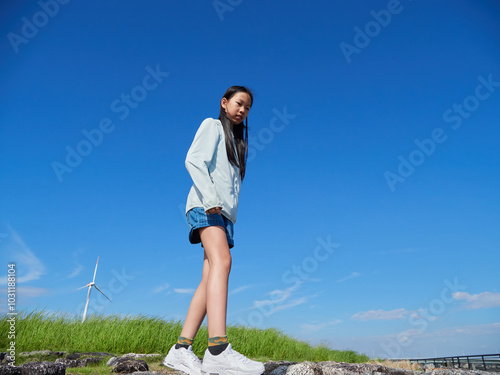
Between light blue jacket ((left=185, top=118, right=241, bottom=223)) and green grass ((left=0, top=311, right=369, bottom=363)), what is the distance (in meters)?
4.13

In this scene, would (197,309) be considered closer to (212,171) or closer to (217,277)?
(217,277)

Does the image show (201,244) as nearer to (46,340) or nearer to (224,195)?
(224,195)

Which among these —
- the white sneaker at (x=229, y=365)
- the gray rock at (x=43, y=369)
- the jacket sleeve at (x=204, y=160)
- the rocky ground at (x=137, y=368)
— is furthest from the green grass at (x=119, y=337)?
the jacket sleeve at (x=204, y=160)

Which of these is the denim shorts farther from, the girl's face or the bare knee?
the girl's face

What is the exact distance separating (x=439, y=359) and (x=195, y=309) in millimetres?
17239

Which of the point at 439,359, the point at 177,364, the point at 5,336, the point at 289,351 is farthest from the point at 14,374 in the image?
the point at 439,359

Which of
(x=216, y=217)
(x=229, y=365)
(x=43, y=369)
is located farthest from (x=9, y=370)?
(x=216, y=217)

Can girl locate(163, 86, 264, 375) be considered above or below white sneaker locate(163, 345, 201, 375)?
above

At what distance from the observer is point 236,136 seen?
3.68m

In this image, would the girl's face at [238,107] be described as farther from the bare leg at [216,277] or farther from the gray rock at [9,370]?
the gray rock at [9,370]

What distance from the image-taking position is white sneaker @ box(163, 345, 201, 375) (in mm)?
3203

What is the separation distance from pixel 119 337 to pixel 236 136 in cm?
483

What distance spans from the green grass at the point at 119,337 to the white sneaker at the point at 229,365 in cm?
384

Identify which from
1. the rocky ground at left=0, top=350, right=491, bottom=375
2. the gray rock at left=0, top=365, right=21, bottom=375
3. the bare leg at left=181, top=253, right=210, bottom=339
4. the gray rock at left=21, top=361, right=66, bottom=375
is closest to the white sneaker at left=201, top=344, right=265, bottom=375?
the bare leg at left=181, top=253, right=210, bottom=339
